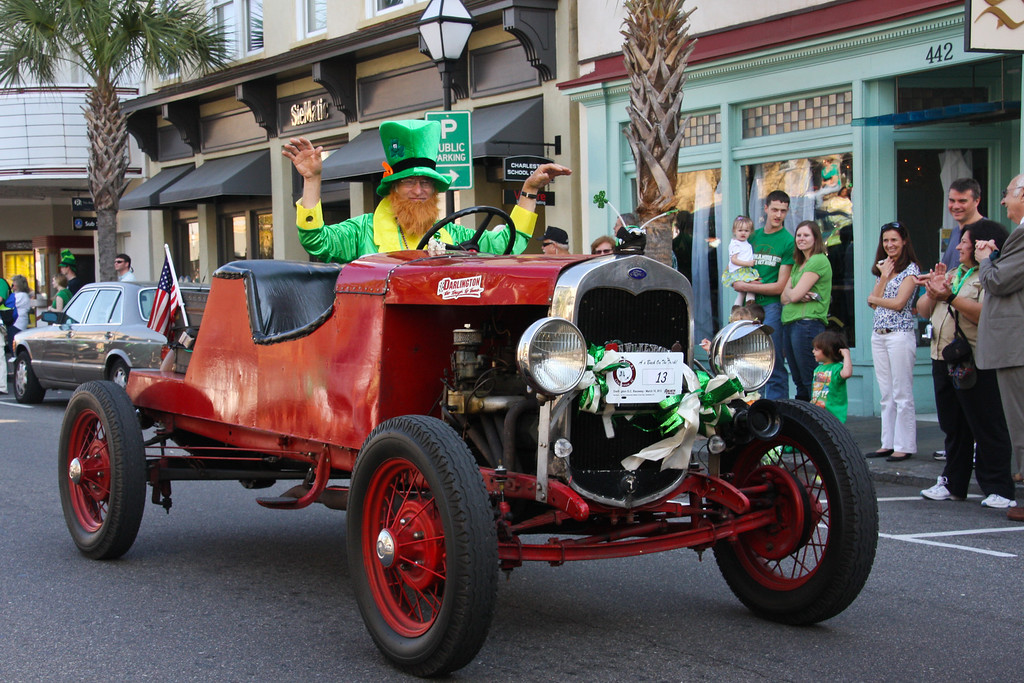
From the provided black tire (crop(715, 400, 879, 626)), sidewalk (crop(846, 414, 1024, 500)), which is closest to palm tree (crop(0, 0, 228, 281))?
sidewalk (crop(846, 414, 1024, 500))

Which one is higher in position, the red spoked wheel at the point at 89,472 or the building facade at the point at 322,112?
the building facade at the point at 322,112

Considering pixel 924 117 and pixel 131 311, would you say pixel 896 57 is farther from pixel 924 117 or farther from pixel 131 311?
pixel 131 311

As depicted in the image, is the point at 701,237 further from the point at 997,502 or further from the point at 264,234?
the point at 264,234

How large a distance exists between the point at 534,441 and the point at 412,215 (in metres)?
1.90

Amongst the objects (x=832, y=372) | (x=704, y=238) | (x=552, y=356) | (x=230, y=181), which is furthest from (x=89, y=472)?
(x=230, y=181)

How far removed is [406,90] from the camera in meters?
17.8

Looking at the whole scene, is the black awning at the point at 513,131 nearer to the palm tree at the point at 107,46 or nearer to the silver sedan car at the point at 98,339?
the silver sedan car at the point at 98,339

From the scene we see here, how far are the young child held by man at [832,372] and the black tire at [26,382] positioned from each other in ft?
33.4

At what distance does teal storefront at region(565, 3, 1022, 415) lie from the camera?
1114 centimetres

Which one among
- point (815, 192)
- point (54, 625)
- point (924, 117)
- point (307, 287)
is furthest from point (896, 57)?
point (54, 625)

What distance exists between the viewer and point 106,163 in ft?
71.3

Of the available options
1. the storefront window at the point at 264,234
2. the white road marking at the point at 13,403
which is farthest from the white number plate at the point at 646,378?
the storefront window at the point at 264,234

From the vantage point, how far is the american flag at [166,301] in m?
6.53

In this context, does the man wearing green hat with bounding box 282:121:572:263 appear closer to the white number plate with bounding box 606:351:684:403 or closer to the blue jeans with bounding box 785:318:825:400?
the white number plate with bounding box 606:351:684:403
